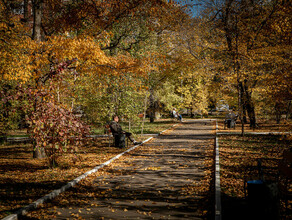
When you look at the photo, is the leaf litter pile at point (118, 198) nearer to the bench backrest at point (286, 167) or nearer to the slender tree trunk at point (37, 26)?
the bench backrest at point (286, 167)

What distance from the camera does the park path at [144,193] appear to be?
5.02m

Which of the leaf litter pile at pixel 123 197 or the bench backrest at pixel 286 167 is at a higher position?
the bench backrest at pixel 286 167

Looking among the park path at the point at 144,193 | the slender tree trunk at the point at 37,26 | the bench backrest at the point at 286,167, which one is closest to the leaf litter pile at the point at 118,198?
the park path at the point at 144,193

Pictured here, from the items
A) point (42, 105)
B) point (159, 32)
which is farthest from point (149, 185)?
point (159, 32)

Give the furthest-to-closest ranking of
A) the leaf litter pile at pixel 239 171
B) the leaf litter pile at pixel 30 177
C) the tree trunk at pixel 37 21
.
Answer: the tree trunk at pixel 37 21 → the leaf litter pile at pixel 30 177 → the leaf litter pile at pixel 239 171

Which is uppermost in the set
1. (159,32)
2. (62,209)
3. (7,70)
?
(159,32)

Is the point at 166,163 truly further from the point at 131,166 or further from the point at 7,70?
the point at 7,70

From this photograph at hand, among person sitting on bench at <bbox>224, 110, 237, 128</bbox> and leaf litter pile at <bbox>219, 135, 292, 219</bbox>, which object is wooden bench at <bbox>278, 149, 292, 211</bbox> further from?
person sitting on bench at <bbox>224, 110, 237, 128</bbox>

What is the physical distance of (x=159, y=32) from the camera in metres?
22.9

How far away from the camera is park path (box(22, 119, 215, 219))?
5.02 meters

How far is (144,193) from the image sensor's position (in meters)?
6.18

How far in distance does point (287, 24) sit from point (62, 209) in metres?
10.9

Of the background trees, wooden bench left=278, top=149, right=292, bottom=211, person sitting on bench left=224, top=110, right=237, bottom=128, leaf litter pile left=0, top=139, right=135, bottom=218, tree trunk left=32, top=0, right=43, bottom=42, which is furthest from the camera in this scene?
person sitting on bench left=224, top=110, right=237, bottom=128

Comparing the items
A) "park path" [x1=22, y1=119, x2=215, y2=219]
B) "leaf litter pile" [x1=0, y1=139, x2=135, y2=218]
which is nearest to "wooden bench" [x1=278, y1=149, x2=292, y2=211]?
"park path" [x1=22, y1=119, x2=215, y2=219]
